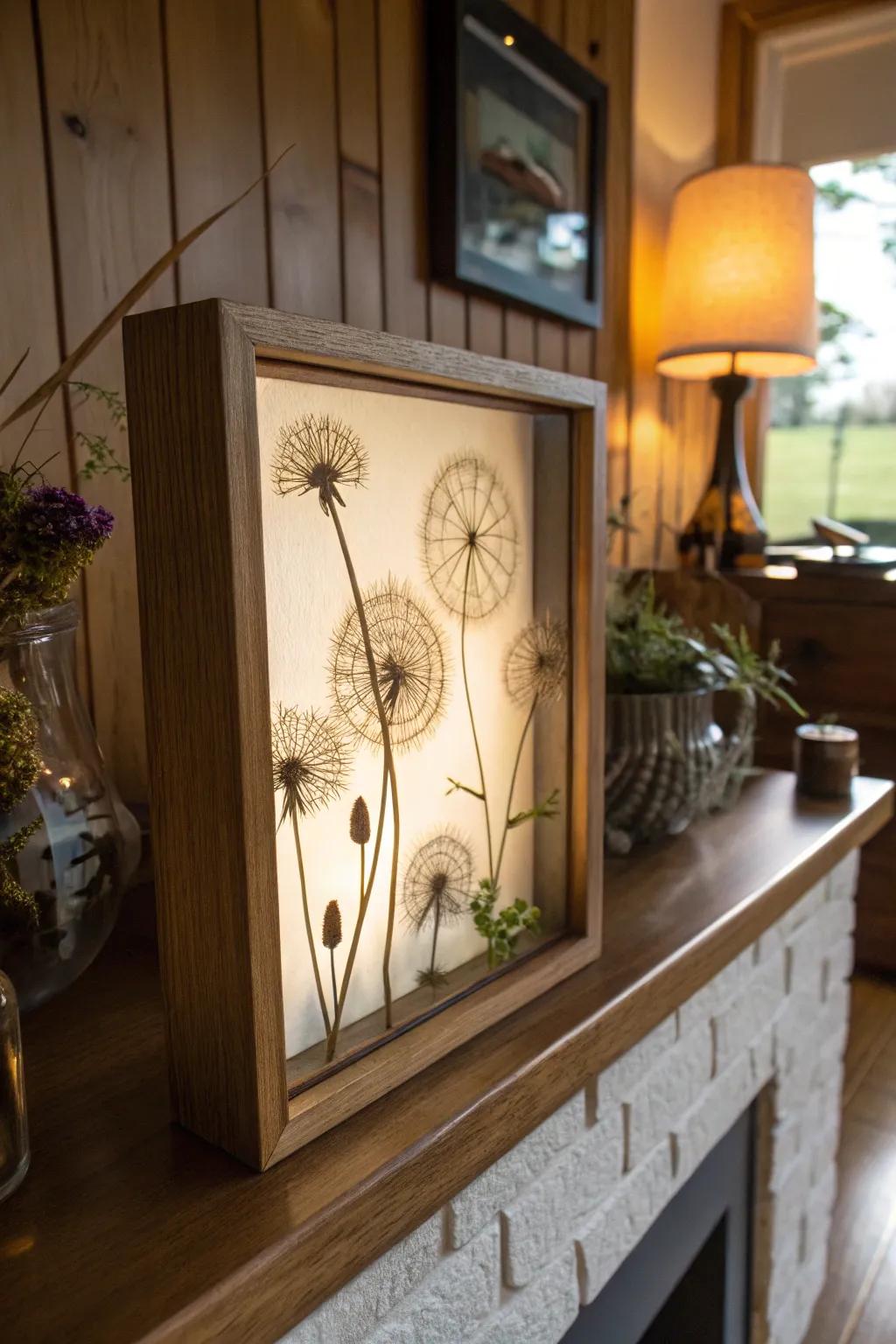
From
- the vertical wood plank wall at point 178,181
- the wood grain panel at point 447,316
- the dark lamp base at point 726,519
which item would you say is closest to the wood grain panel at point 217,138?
the vertical wood plank wall at point 178,181

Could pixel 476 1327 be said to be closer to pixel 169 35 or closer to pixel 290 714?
pixel 290 714

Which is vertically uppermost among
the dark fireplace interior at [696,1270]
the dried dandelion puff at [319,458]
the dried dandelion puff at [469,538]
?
the dried dandelion puff at [319,458]

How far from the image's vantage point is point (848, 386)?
2273mm

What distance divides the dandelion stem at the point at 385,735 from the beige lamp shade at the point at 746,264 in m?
1.37

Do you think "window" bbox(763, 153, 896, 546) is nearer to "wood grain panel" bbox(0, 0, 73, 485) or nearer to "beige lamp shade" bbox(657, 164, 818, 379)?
"beige lamp shade" bbox(657, 164, 818, 379)

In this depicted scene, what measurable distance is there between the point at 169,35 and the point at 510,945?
0.78 m

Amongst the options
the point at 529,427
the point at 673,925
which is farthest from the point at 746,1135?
the point at 529,427

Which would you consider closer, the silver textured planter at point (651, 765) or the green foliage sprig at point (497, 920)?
the green foliage sprig at point (497, 920)

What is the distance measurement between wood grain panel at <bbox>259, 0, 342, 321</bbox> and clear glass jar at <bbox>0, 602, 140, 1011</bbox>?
0.51 meters

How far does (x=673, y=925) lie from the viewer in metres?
0.73

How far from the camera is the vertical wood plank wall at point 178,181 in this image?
0.69m

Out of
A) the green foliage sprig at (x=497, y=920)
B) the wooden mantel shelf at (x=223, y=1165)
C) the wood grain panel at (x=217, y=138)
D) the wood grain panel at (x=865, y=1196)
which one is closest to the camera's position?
the wooden mantel shelf at (x=223, y=1165)

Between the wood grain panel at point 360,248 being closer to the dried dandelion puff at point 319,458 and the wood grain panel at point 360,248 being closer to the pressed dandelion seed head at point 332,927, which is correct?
the dried dandelion puff at point 319,458

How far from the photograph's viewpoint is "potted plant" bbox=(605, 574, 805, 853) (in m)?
0.89
